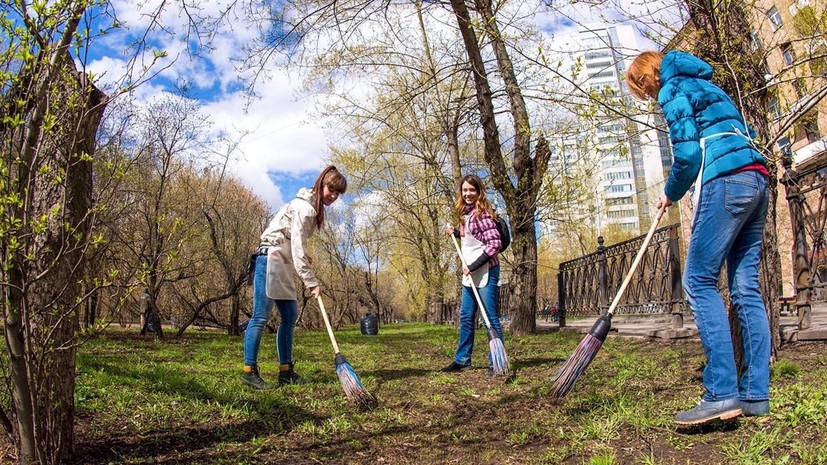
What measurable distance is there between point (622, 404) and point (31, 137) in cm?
315

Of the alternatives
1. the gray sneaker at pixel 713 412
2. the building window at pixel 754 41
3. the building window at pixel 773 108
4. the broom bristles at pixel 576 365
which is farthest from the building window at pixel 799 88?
the gray sneaker at pixel 713 412

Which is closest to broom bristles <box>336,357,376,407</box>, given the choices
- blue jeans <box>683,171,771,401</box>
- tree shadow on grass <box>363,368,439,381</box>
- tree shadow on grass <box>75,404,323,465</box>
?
tree shadow on grass <box>75,404,323,465</box>

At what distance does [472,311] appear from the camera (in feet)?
16.2

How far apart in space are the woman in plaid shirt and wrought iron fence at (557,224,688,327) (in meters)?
3.46

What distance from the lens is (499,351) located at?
4508 millimetres

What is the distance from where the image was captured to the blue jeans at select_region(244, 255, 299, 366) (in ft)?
13.6

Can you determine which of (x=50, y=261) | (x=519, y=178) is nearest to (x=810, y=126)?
(x=519, y=178)

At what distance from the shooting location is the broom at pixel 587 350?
3.19 m

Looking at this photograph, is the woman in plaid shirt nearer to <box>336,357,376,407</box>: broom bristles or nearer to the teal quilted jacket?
<box>336,357,376,407</box>: broom bristles

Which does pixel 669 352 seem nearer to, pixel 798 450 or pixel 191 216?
pixel 798 450

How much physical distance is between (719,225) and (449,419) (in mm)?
1936

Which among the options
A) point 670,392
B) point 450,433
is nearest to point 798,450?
point 670,392

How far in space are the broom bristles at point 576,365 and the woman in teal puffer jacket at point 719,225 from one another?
0.70 metres

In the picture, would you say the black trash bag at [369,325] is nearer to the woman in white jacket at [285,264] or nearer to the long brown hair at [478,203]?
the long brown hair at [478,203]
